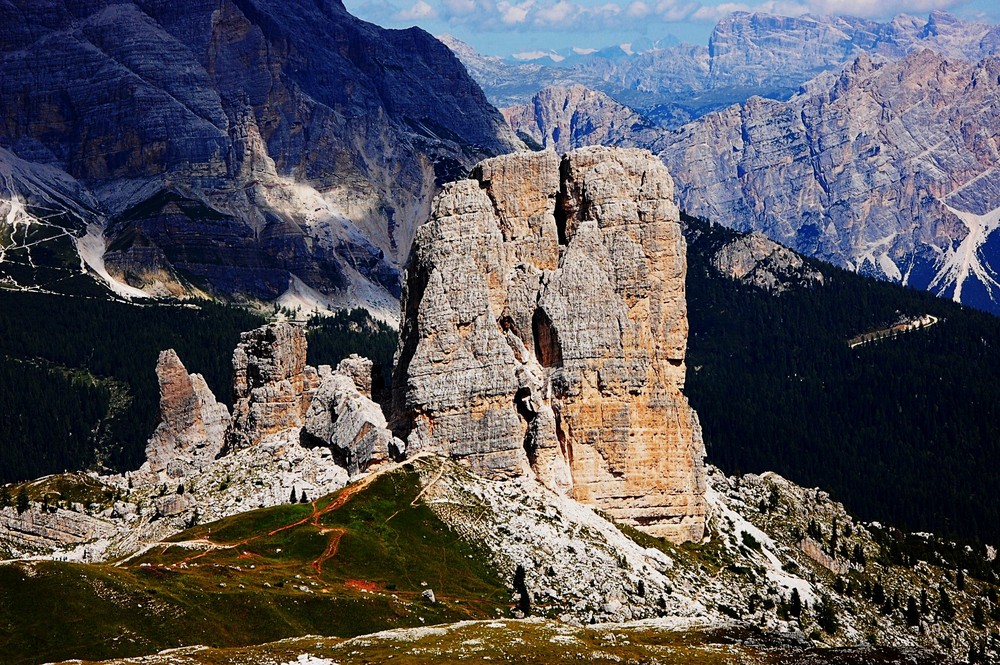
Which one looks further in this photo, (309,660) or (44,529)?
(44,529)

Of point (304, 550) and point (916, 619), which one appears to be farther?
point (916, 619)

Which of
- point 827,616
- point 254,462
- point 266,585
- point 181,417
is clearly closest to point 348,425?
point 254,462

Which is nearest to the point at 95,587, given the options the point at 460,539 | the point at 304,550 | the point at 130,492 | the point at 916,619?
the point at 304,550

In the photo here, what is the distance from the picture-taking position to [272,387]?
164500 mm

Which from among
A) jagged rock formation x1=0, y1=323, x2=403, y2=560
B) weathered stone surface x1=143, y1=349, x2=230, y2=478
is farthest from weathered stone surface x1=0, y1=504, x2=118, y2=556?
weathered stone surface x1=143, y1=349, x2=230, y2=478

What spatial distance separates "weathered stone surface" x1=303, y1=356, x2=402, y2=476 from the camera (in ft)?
493

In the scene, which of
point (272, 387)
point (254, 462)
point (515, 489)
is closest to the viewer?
point (515, 489)

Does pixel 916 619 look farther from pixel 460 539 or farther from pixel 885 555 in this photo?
pixel 460 539

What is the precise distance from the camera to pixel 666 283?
516ft

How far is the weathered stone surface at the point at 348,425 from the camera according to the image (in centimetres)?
15038

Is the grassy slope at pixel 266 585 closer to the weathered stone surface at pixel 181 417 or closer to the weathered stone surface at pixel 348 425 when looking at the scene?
the weathered stone surface at pixel 348 425

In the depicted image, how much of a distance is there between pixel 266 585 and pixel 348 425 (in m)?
36.6

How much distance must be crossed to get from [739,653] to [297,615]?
3395 cm

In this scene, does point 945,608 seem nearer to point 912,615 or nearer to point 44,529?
point 912,615
